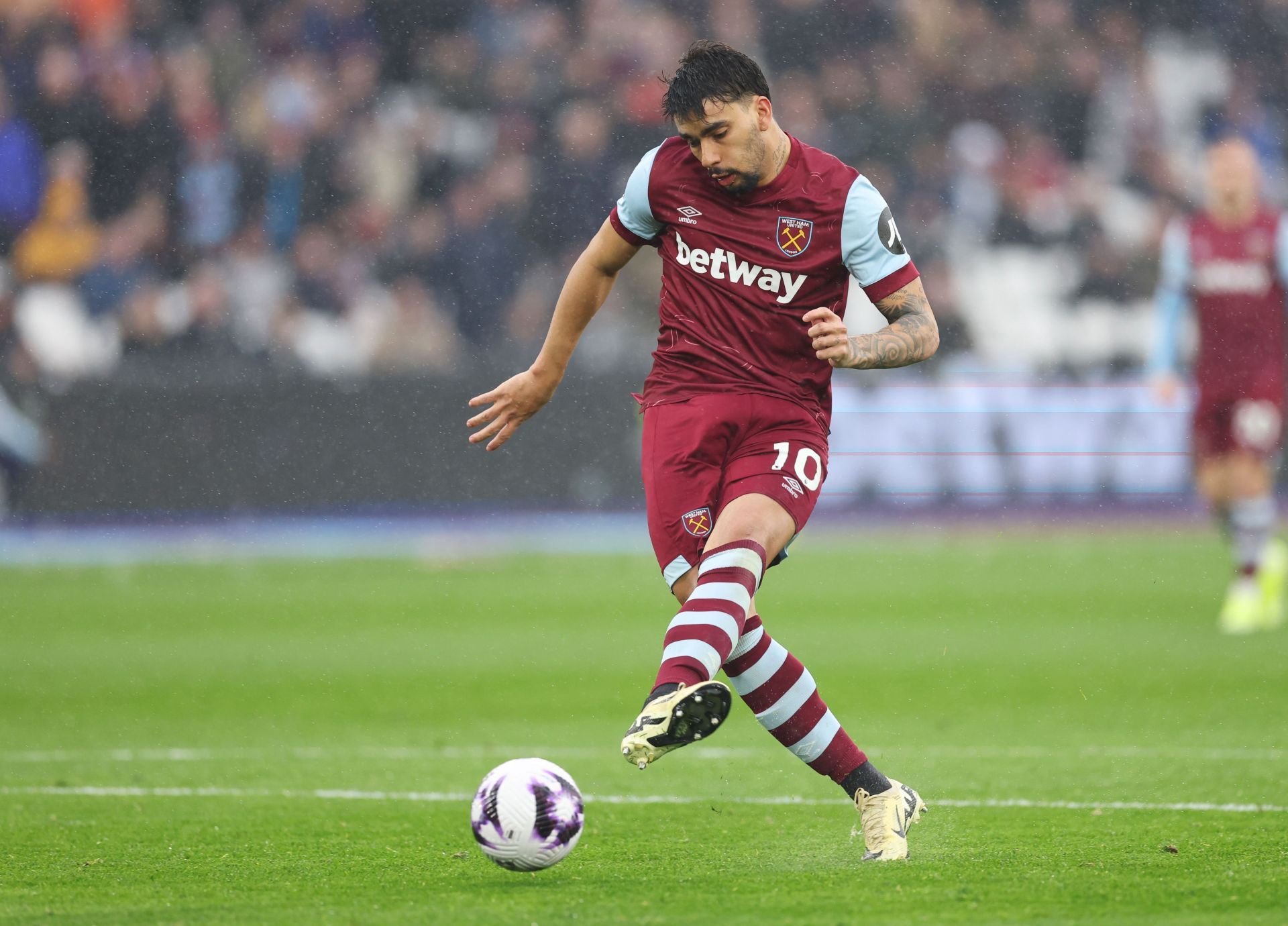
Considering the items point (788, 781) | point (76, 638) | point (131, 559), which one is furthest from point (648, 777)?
point (131, 559)

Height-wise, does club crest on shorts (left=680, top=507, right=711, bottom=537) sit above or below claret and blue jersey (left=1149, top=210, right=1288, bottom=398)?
below

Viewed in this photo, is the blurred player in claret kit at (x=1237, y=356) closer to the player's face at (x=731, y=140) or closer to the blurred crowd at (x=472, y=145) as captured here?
the blurred crowd at (x=472, y=145)

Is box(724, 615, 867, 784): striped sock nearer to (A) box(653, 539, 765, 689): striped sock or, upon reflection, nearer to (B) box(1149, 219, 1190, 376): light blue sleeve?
(A) box(653, 539, 765, 689): striped sock

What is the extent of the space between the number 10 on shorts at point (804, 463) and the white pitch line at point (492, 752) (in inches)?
94.8

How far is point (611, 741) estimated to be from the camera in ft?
24.5

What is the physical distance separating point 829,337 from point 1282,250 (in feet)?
22.5

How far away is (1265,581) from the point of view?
10469 mm

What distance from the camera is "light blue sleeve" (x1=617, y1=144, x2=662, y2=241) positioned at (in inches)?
196

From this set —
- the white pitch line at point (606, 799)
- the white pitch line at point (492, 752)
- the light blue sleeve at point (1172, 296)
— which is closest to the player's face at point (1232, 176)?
the light blue sleeve at point (1172, 296)

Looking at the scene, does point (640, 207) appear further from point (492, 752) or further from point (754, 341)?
point (492, 752)

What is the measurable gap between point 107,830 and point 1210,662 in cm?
596

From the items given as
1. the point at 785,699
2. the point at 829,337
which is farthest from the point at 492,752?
the point at 829,337

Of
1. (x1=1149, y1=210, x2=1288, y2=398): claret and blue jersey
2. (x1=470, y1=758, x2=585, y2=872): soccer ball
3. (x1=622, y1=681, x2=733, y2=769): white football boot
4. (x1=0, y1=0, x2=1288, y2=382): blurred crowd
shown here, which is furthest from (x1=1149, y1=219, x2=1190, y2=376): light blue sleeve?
(x1=622, y1=681, x2=733, y2=769): white football boot

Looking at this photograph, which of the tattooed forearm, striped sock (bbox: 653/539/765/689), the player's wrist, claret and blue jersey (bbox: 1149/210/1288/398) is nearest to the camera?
striped sock (bbox: 653/539/765/689)
